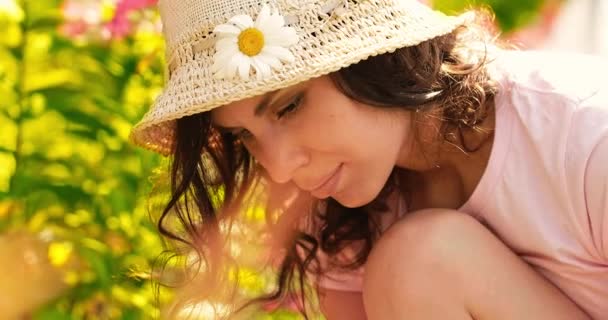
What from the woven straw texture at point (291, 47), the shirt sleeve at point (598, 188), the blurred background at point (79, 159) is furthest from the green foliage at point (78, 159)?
the shirt sleeve at point (598, 188)

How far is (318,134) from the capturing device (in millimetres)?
1823

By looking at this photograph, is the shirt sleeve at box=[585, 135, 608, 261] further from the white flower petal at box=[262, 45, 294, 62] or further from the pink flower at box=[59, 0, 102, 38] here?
the pink flower at box=[59, 0, 102, 38]

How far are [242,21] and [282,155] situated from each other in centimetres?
24

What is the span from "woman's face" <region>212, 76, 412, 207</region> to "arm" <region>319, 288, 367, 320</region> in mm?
513

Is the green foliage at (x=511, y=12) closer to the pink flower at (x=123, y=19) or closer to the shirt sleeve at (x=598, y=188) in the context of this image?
the pink flower at (x=123, y=19)

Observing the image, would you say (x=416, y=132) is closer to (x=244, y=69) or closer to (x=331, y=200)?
(x=331, y=200)

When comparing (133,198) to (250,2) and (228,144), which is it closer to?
(228,144)

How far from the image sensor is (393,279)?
1882mm

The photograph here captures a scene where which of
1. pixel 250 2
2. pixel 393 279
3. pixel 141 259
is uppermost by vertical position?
pixel 250 2

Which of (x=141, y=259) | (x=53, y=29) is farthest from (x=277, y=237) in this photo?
(x=53, y=29)

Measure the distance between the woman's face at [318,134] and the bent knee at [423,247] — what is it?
0.11 metres

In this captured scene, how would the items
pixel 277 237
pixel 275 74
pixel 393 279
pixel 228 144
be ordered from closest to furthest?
pixel 275 74 < pixel 393 279 < pixel 228 144 < pixel 277 237

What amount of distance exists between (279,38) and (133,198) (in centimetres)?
85

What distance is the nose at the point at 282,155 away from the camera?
71.9 inches
